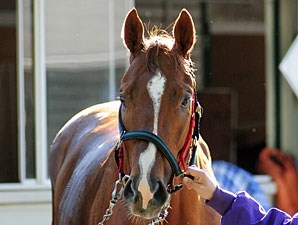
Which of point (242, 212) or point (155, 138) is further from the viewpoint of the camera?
point (155, 138)

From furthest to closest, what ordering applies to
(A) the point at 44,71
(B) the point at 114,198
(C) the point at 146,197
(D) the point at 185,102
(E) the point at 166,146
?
(A) the point at 44,71
(B) the point at 114,198
(D) the point at 185,102
(E) the point at 166,146
(C) the point at 146,197

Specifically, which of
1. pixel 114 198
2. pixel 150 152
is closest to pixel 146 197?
pixel 150 152

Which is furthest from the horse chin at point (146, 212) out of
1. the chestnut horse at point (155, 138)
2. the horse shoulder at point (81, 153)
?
the horse shoulder at point (81, 153)

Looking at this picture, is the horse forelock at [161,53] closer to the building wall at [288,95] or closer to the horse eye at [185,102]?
the horse eye at [185,102]

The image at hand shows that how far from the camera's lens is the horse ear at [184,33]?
12.9 feet

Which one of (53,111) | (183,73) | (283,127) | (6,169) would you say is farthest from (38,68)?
(183,73)

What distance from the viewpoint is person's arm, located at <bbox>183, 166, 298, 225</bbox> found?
3350 millimetres

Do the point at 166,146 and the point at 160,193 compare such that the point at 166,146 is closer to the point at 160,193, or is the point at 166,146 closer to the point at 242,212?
the point at 160,193

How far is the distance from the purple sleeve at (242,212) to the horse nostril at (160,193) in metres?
0.22

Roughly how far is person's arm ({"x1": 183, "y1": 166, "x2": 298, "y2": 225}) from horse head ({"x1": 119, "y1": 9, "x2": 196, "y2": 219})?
0.59ft

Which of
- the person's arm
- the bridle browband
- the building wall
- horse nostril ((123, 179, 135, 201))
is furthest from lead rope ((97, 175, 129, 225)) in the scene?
the building wall

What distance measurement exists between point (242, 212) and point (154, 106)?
60 centimetres

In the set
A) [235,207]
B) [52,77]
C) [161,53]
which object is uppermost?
[161,53]

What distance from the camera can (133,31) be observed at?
3.97 meters
